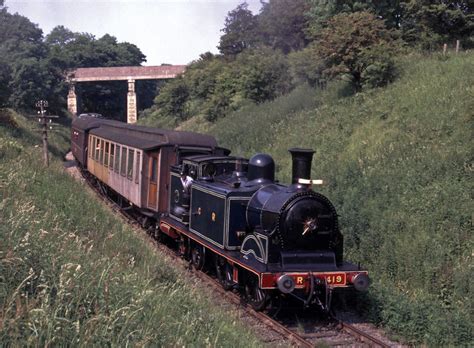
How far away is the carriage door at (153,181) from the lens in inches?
600

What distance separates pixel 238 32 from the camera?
55.3 metres

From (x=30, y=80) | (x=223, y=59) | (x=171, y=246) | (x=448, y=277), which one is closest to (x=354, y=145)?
(x=171, y=246)

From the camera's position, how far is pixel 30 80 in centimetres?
4562

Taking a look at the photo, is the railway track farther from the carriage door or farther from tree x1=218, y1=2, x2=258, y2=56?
tree x1=218, y1=2, x2=258, y2=56

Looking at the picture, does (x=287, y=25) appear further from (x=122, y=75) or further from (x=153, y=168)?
(x=153, y=168)

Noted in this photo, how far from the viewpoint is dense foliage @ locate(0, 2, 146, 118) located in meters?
45.1

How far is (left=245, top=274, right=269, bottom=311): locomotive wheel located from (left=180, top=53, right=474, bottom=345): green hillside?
78.3 inches

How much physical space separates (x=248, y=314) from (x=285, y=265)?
124 centimetres

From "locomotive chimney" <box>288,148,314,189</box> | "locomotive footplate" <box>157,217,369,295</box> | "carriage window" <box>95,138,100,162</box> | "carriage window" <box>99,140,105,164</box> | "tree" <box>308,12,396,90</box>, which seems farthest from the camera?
"carriage window" <box>95,138,100,162</box>

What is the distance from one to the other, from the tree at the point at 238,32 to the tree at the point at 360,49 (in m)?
30.4

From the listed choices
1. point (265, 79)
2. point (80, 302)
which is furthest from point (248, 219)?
point (265, 79)

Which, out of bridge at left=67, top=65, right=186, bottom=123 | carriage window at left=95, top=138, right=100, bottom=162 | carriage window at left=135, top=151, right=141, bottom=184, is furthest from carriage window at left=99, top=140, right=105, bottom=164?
bridge at left=67, top=65, right=186, bottom=123

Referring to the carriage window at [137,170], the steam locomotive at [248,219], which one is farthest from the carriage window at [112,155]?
the steam locomotive at [248,219]

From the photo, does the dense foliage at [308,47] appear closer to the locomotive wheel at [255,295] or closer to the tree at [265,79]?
the tree at [265,79]
